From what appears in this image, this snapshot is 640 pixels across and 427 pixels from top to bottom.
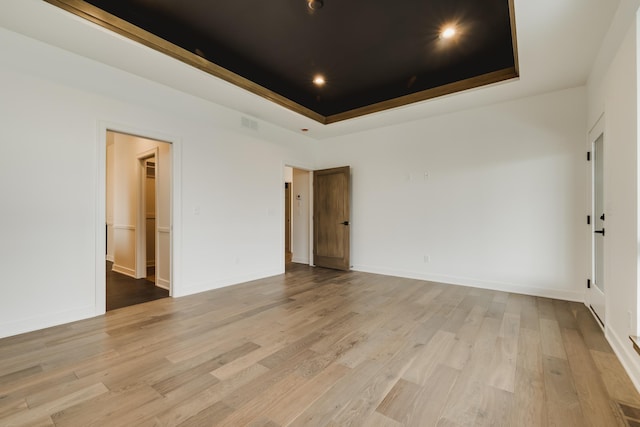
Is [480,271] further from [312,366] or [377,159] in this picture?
[312,366]

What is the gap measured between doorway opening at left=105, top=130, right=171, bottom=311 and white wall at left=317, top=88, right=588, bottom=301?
11.3 ft

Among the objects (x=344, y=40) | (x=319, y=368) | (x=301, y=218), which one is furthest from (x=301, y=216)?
(x=319, y=368)

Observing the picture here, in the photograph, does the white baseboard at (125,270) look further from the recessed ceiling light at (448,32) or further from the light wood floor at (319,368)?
the recessed ceiling light at (448,32)

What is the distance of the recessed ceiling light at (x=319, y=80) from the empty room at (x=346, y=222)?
6 centimetres

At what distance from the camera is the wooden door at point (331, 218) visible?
18.4 ft

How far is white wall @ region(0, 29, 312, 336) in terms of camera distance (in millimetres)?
2654

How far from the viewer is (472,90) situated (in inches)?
148

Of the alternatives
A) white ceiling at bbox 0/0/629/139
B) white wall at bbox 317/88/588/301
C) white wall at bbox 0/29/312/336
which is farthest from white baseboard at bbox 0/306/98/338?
white wall at bbox 317/88/588/301

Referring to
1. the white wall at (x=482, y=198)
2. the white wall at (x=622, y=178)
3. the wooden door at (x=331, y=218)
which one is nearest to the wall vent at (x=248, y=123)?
the wooden door at (x=331, y=218)

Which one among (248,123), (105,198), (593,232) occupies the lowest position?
(593,232)

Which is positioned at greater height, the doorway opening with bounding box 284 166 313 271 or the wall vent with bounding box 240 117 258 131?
the wall vent with bounding box 240 117 258 131

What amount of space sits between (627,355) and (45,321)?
16.7ft

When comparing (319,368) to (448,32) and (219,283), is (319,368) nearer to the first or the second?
(219,283)

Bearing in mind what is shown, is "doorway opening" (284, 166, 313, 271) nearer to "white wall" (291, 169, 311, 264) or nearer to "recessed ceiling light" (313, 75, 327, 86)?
"white wall" (291, 169, 311, 264)
